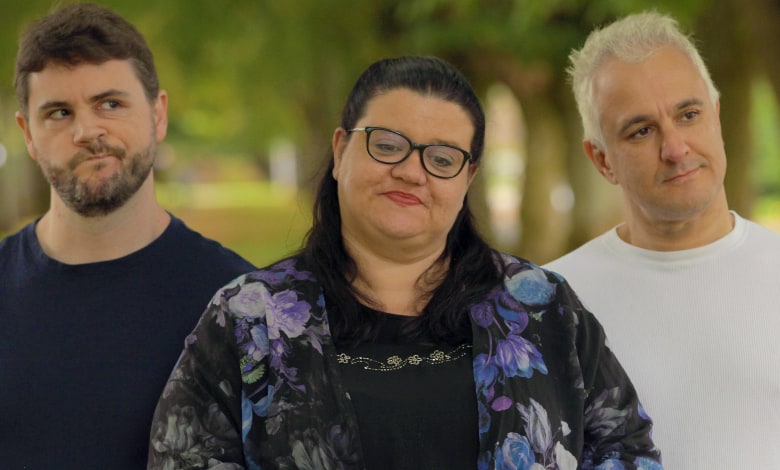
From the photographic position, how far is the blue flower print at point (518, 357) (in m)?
2.41

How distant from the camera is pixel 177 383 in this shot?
2.39m

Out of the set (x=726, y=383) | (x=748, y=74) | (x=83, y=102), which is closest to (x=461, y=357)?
(x=726, y=383)

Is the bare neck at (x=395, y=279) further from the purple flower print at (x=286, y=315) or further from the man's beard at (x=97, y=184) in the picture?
the man's beard at (x=97, y=184)

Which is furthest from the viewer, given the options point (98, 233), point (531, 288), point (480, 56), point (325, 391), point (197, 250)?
point (480, 56)

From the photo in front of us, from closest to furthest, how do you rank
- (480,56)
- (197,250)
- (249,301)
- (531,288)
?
1. (249,301)
2. (531,288)
3. (197,250)
4. (480,56)

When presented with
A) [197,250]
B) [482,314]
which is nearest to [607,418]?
[482,314]

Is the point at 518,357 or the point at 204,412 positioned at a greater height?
the point at 518,357

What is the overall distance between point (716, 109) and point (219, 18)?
845 centimetres

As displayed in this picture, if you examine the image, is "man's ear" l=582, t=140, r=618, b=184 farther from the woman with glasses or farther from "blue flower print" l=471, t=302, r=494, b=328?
"blue flower print" l=471, t=302, r=494, b=328

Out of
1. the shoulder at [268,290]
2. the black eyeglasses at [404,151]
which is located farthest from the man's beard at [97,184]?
the black eyeglasses at [404,151]

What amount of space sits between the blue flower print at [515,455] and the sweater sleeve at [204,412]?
60 cm

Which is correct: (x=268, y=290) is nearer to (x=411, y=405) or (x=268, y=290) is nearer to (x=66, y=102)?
(x=411, y=405)

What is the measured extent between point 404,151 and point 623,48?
2.90 feet

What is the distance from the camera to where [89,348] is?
8.91 ft
